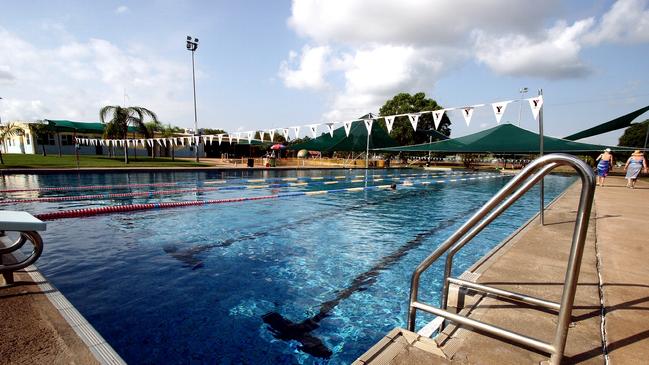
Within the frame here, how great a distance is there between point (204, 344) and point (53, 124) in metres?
42.4

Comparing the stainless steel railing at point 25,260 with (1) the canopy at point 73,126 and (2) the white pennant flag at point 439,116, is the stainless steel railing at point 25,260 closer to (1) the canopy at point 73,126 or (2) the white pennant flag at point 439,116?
(2) the white pennant flag at point 439,116

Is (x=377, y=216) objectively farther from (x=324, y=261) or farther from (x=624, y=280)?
(x=624, y=280)

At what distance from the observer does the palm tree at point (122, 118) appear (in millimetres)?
24984

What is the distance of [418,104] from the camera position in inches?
1695

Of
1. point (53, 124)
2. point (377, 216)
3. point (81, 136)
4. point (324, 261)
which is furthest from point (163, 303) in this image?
point (81, 136)

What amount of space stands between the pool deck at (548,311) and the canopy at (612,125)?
22.8 metres

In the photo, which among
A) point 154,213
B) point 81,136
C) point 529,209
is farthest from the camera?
point 81,136

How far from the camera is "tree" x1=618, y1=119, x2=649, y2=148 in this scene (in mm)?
58062

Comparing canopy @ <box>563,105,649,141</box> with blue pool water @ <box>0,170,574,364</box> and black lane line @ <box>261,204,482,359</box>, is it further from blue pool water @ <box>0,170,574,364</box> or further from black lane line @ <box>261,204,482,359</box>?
black lane line @ <box>261,204,482,359</box>

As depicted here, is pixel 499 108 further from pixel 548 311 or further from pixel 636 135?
pixel 636 135

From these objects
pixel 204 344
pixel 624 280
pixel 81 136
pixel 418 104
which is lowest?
pixel 204 344

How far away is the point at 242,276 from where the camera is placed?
4.70 meters

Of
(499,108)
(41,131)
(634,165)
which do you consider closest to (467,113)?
(499,108)

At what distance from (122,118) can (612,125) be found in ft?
127
